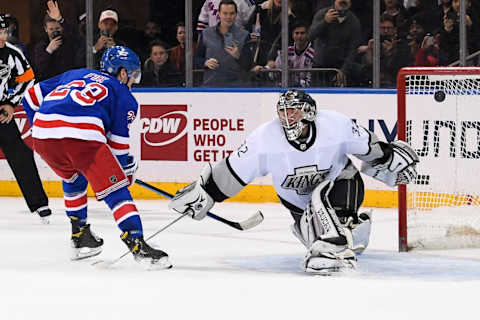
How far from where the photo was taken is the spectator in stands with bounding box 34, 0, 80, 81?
8633 mm

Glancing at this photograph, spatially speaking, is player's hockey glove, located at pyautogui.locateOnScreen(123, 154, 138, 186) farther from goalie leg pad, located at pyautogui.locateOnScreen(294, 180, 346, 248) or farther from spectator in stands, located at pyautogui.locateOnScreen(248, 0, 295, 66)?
spectator in stands, located at pyautogui.locateOnScreen(248, 0, 295, 66)

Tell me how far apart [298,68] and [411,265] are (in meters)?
3.14

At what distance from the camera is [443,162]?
20.6ft

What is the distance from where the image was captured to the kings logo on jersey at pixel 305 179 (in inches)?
194

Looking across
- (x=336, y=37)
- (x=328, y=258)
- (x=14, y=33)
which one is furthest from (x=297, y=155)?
(x=14, y=33)

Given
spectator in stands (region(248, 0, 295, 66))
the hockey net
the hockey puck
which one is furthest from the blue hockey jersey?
spectator in stands (region(248, 0, 295, 66))

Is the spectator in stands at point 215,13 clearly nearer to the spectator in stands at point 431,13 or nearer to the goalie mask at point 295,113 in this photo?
the spectator in stands at point 431,13

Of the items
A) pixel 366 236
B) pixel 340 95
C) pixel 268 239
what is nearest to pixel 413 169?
pixel 366 236

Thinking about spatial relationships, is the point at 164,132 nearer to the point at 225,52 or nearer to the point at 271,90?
the point at 225,52

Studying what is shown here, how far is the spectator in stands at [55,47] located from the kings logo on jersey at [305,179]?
3.98 m

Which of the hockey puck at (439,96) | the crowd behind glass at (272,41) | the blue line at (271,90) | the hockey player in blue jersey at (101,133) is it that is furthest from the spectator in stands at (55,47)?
the hockey puck at (439,96)

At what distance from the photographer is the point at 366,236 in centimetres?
538

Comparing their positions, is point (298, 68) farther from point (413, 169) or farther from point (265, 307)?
point (265, 307)

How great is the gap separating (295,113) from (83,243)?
125 cm
